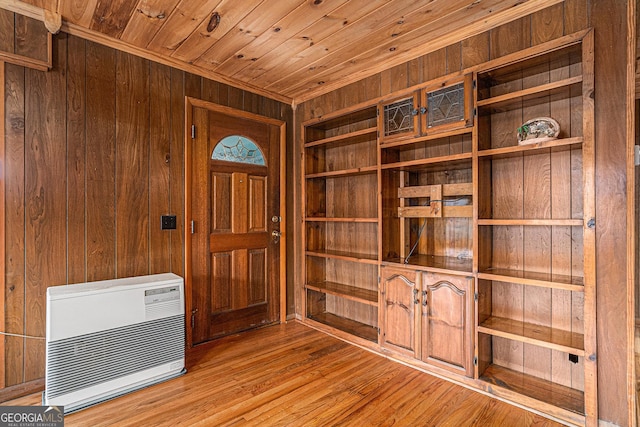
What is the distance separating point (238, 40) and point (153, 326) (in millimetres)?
2111

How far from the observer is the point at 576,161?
200 centimetres

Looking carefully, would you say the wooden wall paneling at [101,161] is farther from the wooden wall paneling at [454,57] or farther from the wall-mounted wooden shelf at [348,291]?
the wooden wall paneling at [454,57]

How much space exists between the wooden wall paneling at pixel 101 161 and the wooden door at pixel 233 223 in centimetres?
60

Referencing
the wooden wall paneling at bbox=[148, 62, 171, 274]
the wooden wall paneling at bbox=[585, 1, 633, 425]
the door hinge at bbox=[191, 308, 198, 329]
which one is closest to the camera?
the wooden wall paneling at bbox=[585, 1, 633, 425]

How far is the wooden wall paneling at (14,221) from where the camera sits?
2.00 metres

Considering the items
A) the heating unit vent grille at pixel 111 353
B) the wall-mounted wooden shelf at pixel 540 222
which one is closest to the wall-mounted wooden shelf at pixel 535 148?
the wall-mounted wooden shelf at pixel 540 222

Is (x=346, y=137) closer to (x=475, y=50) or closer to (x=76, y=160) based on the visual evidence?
(x=475, y=50)

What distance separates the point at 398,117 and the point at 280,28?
1.10 meters

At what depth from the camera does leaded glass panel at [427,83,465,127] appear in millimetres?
2238

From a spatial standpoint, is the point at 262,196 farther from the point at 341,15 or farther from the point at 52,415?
the point at 52,415

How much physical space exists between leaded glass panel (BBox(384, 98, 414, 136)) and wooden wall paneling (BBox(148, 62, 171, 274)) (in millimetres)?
1799

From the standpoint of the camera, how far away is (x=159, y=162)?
262cm

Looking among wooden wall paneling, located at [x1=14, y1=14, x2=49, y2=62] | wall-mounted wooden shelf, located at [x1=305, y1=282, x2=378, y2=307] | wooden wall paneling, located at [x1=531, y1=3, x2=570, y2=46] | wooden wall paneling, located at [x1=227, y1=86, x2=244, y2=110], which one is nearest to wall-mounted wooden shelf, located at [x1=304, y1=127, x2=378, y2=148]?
wooden wall paneling, located at [x1=227, y1=86, x2=244, y2=110]

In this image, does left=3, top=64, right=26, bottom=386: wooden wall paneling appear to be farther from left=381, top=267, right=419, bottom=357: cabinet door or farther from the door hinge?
left=381, top=267, right=419, bottom=357: cabinet door
